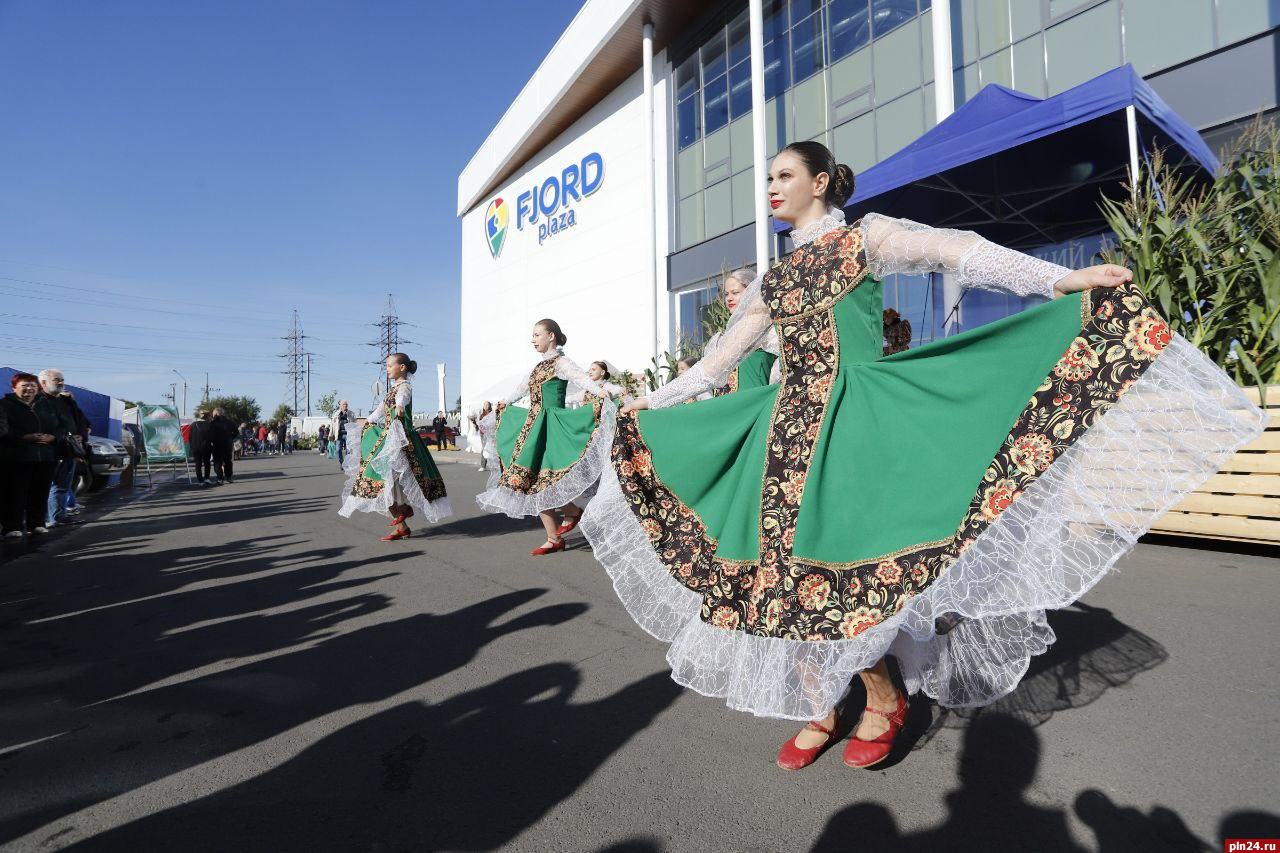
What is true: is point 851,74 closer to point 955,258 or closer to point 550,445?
point 550,445

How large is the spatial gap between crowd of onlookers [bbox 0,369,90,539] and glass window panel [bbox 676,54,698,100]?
1614cm

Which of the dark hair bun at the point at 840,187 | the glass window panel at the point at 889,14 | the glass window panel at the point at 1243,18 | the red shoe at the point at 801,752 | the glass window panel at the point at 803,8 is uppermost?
the glass window panel at the point at 803,8

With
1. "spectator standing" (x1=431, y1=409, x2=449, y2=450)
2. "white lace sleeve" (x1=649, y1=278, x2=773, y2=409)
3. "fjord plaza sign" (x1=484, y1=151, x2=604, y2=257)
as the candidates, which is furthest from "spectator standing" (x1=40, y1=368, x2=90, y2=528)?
"spectator standing" (x1=431, y1=409, x2=449, y2=450)

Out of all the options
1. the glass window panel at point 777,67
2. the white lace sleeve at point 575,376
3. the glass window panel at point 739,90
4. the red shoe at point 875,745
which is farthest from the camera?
the glass window panel at point 739,90

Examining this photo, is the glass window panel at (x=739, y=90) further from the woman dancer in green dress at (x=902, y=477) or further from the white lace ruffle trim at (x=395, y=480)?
the woman dancer in green dress at (x=902, y=477)

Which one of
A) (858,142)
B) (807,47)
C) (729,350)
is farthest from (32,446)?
(807,47)

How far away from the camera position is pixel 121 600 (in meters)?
4.77

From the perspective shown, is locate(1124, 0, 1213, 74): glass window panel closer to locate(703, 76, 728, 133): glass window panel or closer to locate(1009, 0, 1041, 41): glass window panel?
locate(1009, 0, 1041, 41): glass window panel

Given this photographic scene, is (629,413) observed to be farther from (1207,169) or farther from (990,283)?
(1207,169)

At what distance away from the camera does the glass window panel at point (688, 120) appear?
19.0 meters

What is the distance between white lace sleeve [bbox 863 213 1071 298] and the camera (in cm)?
199

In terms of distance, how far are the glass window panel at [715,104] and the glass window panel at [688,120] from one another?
0.30 m

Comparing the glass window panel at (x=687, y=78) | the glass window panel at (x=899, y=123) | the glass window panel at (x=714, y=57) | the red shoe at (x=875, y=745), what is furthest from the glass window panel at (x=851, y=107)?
the red shoe at (x=875, y=745)

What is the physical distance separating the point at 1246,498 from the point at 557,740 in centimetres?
495
